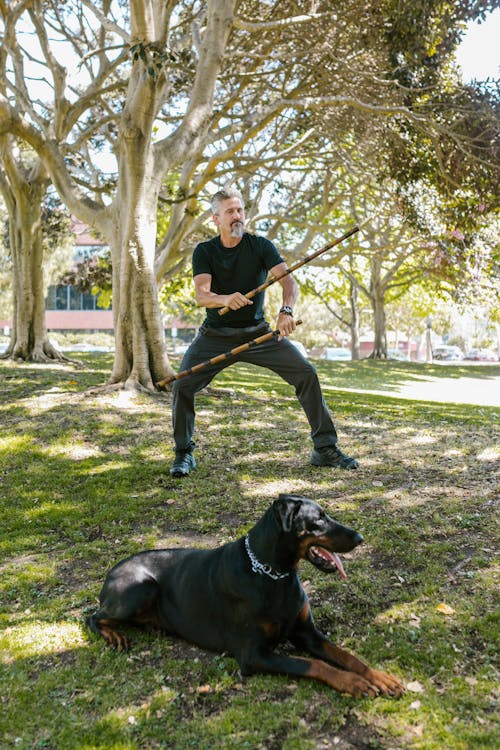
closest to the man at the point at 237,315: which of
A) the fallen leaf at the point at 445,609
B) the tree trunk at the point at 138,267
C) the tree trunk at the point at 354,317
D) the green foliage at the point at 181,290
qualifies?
the fallen leaf at the point at 445,609

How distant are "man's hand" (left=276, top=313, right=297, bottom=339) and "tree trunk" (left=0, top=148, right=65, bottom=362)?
491 inches

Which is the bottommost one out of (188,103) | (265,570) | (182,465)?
(182,465)

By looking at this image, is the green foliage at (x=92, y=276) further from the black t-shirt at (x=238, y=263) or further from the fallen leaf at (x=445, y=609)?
the fallen leaf at (x=445, y=609)

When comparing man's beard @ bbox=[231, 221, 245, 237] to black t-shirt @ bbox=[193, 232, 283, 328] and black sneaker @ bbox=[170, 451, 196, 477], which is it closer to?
black t-shirt @ bbox=[193, 232, 283, 328]

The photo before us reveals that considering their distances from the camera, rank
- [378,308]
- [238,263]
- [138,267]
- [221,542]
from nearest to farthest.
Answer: [221,542] → [238,263] → [138,267] → [378,308]

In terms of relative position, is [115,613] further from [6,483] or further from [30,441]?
[30,441]

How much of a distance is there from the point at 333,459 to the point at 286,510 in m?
3.59

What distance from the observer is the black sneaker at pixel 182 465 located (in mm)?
7098

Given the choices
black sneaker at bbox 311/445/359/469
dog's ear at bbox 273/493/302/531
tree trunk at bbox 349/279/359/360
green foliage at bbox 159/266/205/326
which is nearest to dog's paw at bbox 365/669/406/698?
dog's ear at bbox 273/493/302/531

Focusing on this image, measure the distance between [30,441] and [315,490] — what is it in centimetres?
393

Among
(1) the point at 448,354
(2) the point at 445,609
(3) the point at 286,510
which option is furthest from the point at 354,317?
(1) the point at 448,354

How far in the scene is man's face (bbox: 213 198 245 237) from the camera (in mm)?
6301

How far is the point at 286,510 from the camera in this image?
11.8ft

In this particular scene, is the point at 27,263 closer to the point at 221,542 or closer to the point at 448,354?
the point at 221,542
